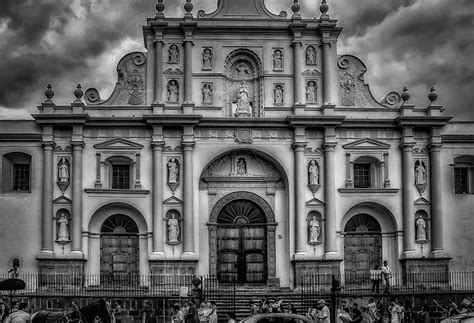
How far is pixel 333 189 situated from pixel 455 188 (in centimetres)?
643

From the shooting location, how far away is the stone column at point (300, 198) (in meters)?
40.1

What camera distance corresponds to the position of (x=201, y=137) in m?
40.8

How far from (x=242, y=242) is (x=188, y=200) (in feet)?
11.5

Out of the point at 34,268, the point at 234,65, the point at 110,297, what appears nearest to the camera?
the point at 110,297

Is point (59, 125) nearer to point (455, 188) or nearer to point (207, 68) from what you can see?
point (207, 68)

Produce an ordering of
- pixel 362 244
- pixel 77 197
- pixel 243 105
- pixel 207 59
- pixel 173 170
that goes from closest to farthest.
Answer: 1. pixel 77 197
2. pixel 173 170
3. pixel 243 105
4. pixel 362 244
5. pixel 207 59

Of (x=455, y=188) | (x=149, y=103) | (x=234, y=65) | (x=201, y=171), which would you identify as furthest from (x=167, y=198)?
(x=455, y=188)

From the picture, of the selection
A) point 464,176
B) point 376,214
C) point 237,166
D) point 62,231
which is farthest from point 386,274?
point 62,231

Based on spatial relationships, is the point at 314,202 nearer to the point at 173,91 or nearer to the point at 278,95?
the point at 278,95

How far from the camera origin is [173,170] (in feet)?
132

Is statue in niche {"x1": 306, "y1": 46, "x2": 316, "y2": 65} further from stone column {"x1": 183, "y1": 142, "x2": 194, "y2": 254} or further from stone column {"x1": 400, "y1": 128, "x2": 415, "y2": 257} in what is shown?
stone column {"x1": 183, "y1": 142, "x2": 194, "y2": 254}

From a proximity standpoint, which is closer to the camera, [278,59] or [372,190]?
[372,190]

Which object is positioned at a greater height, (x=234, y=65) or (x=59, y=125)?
(x=234, y=65)

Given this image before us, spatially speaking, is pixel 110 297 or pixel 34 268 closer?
pixel 110 297
